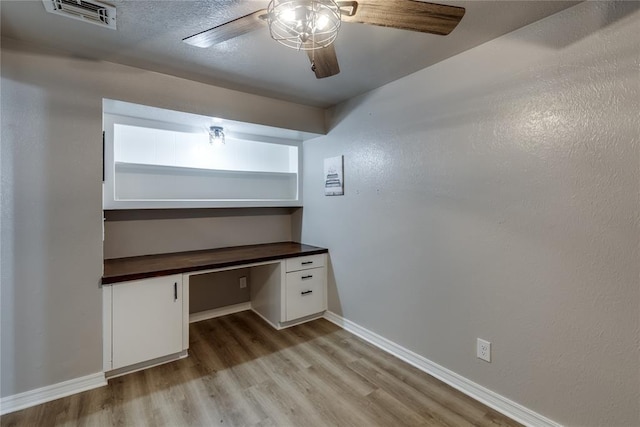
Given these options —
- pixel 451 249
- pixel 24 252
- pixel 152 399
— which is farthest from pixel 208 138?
pixel 451 249

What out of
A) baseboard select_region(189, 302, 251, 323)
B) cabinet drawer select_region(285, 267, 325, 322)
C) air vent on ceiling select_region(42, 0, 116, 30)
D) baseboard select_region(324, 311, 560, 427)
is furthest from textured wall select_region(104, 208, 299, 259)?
air vent on ceiling select_region(42, 0, 116, 30)

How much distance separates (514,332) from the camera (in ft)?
5.80

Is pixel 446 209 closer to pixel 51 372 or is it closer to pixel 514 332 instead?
pixel 514 332

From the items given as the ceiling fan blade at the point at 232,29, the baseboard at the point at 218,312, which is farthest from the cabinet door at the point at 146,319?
the ceiling fan blade at the point at 232,29

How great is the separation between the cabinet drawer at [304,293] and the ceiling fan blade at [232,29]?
208 cm

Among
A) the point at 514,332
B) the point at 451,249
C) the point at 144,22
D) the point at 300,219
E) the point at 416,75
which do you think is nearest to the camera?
the point at 144,22

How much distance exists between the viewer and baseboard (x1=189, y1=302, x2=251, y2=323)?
10.3ft

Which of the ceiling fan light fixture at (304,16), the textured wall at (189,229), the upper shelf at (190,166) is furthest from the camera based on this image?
the textured wall at (189,229)

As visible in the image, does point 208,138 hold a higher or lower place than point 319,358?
higher

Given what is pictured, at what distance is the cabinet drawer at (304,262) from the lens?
2.93m

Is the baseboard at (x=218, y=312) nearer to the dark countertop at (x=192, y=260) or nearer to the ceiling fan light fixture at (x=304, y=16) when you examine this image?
the dark countertop at (x=192, y=260)

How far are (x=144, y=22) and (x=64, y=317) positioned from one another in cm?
190

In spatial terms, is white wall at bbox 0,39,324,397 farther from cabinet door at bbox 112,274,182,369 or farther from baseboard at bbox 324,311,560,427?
baseboard at bbox 324,311,560,427

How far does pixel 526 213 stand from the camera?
1.70m
